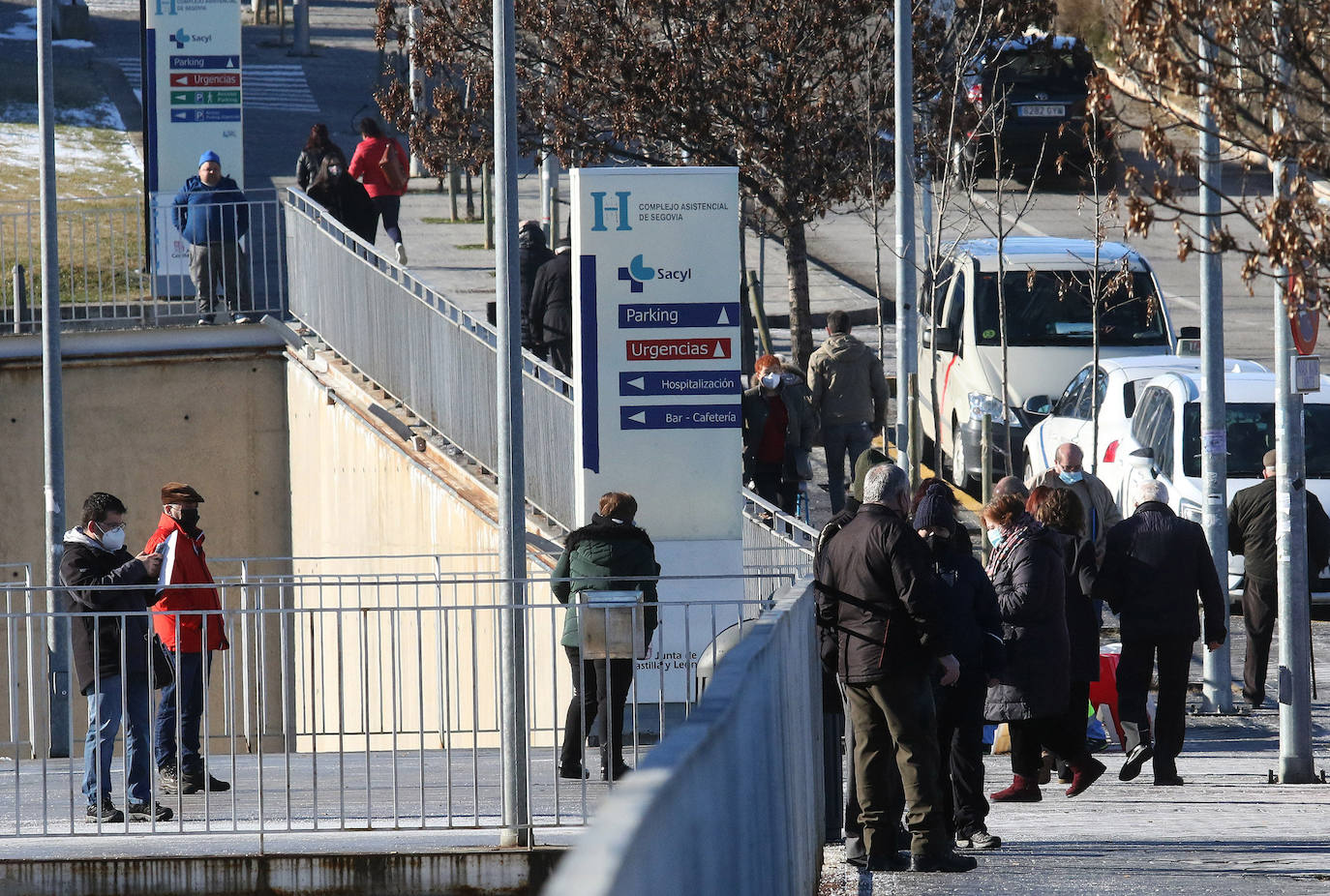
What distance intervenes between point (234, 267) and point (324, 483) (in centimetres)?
225

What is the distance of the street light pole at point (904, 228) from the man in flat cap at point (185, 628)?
23.2ft

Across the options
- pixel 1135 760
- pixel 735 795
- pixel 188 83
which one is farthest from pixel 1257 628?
pixel 188 83

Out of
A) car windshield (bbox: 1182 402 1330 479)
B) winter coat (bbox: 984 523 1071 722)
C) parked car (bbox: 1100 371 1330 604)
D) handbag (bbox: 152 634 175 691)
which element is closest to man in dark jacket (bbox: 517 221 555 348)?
parked car (bbox: 1100 371 1330 604)

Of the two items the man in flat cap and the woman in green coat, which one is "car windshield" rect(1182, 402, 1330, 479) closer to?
the woman in green coat

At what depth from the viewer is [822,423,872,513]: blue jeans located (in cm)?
1538

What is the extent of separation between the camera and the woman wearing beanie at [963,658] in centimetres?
805

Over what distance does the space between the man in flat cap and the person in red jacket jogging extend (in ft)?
29.1

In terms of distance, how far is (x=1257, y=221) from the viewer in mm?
6145

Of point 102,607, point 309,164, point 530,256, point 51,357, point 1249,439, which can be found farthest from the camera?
point 309,164

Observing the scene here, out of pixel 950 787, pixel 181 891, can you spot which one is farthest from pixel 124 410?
pixel 950 787

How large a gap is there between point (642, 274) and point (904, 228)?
4946 millimetres

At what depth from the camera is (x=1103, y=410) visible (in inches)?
655

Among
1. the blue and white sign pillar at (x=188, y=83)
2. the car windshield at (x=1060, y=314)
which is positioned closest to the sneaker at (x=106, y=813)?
the blue and white sign pillar at (x=188, y=83)

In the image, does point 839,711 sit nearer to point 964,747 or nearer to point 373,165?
point 964,747
